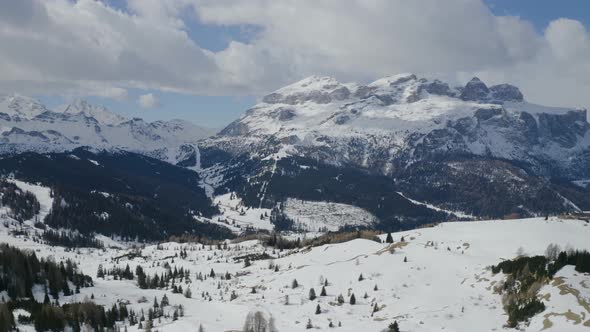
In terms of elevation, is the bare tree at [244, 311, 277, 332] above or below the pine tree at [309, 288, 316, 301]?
below

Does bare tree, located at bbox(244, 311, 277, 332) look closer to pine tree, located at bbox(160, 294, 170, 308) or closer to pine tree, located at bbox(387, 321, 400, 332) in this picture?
pine tree, located at bbox(387, 321, 400, 332)

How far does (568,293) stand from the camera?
90.5 meters

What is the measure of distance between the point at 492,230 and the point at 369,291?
257 feet

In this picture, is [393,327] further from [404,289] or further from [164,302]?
[164,302]

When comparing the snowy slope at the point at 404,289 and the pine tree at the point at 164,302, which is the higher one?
the snowy slope at the point at 404,289

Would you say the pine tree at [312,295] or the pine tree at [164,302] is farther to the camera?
the pine tree at [164,302]

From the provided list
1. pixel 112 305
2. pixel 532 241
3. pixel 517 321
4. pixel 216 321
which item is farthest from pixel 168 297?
pixel 532 241

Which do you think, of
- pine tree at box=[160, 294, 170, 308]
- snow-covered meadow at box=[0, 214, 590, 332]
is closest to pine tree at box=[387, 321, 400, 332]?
snow-covered meadow at box=[0, 214, 590, 332]

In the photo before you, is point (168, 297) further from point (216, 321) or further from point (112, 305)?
point (216, 321)

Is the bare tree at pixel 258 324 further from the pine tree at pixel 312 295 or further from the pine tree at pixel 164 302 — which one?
the pine tree at pixel 164 302

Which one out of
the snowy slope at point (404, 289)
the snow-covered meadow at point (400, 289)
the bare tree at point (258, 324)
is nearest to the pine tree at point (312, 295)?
the snow-covered meadow at point (400, 289)

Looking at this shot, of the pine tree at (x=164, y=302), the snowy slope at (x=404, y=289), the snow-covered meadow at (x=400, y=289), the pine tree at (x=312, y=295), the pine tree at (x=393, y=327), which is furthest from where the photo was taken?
the pine tree at (x=164, y=302)

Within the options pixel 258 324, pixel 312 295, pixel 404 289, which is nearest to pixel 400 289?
pixel 404 289

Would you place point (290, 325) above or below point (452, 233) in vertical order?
below
